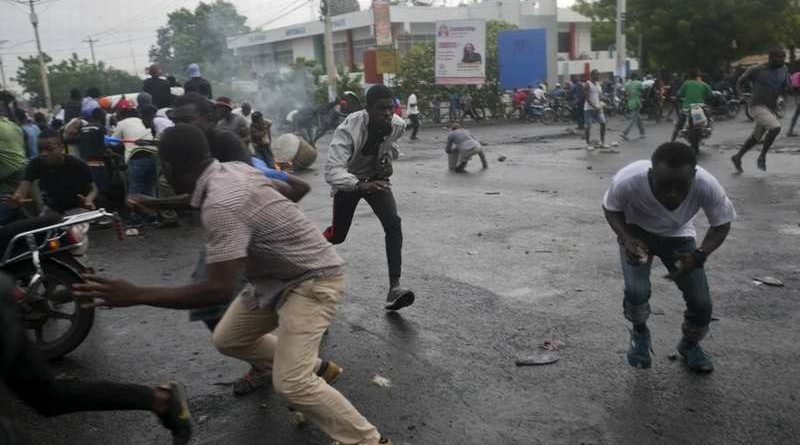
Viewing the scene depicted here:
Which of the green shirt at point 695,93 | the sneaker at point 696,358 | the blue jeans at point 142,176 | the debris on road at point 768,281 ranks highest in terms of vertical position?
the green shirt at point 695,93

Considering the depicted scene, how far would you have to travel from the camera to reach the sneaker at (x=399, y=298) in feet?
17.1

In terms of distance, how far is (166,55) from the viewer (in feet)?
264

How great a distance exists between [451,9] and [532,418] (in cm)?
4549

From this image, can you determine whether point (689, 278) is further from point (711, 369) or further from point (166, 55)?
point (166, 55)

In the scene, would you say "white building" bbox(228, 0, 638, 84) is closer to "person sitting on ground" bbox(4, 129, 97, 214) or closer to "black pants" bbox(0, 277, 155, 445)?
"person sitting on ground" bbox(4, 129, 97, 214)

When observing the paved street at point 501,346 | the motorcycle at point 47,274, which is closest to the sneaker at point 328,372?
the paved street at point 501,346

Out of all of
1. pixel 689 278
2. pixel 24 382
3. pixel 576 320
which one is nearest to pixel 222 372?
pixel 24 382

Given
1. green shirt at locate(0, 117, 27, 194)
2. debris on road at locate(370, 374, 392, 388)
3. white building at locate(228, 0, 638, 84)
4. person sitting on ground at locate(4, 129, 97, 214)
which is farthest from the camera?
white building at locate(228, 0, 638, 84)

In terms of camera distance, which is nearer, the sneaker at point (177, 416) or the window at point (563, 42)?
the sneaker at point (177, 416)

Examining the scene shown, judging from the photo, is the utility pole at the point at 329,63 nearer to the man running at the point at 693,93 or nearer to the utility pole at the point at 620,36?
the utility pole at the point at 620,36

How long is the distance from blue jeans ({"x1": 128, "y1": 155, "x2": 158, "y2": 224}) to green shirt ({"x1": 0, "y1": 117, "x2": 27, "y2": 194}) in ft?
8.01

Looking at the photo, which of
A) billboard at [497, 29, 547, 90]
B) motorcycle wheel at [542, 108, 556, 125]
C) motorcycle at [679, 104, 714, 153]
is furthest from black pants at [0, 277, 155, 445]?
billboard at [497, 29, 547, 90]

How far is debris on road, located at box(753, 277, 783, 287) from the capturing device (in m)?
5.55

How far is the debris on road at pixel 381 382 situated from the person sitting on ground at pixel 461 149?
9930 millimetres
